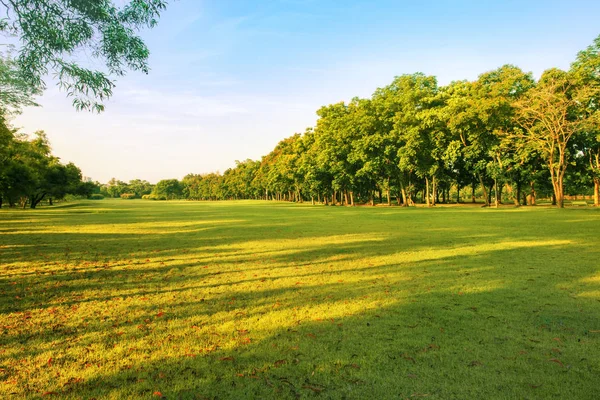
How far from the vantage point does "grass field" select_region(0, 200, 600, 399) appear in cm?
376

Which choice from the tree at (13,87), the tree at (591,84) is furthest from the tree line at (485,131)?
the tree at (13,87)

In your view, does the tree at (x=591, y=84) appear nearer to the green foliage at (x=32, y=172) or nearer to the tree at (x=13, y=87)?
the tree at (x=13, y=87)

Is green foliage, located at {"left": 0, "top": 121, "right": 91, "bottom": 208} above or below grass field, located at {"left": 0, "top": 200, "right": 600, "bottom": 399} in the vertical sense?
above

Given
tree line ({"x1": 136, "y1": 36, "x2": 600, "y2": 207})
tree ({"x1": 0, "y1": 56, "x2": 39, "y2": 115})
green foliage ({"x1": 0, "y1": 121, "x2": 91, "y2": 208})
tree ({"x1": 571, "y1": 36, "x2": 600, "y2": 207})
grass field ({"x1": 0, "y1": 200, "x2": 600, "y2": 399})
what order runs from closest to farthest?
grass field ({"x1": 0, "y1": 200, "x2": 600, "y2": 399}) < tree ({"x1": 0, "y1": 56, "x2": 39, "y2": 115}) < tree ({"x1": 571, "y1": 36, "x2": 600, "y2": 207}) < tree line ({"x1": 136, "y1": 36, "x2": 600, "y2": 207}) < green foliage ({"x1": 0, "y1": 121, "x2": 91, "y2": 208})

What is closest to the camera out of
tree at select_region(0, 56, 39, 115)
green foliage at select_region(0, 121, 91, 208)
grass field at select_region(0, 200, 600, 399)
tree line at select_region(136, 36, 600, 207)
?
grass field at select_region(0, 200, 600, 399)

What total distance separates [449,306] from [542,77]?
45713 millimetres

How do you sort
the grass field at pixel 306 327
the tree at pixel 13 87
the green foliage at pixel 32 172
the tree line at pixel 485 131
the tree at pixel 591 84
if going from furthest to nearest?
1. the green foliage at pixel 32 172
2. the tree line at pixel 485 131
3. the tree at pixel 591 84
4. the tree at pixel 13 87
5. the grass field at pixel 306 327

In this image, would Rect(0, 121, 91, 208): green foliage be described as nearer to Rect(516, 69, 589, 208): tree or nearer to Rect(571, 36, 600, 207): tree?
Rect(516, 69, 589, 208): tree

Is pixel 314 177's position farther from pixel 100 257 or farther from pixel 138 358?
pixel 138 358

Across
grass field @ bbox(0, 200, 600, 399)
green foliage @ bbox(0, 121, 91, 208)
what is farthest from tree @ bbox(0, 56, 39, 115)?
green foliage @ bbox(0, 121, 91, 208)

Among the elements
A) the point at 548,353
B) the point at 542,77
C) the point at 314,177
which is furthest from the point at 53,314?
the point at 314,177

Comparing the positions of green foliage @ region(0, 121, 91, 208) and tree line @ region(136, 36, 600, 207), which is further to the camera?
green foliage @ region(0, 121, 91, 208)

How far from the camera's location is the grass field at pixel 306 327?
3.76 m

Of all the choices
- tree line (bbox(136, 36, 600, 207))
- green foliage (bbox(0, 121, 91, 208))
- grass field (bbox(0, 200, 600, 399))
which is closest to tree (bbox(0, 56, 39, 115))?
grass field (bbox(0, 200, 600, 399))
